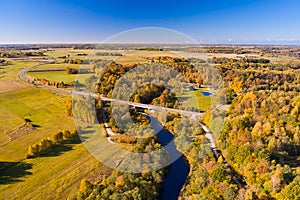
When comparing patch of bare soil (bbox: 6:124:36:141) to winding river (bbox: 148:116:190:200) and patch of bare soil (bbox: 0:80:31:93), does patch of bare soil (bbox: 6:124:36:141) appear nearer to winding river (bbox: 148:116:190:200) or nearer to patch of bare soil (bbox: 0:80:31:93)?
winding river (bbox: 148:116:190:200)

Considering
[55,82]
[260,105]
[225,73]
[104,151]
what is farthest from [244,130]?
[55,82]

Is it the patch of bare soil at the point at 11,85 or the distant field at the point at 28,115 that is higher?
the patch of bare soil at the point at 11,85

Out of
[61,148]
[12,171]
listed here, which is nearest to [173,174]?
[61,148]

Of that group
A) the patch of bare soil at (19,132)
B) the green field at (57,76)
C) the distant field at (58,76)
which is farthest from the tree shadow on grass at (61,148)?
the distant field at (58,76)

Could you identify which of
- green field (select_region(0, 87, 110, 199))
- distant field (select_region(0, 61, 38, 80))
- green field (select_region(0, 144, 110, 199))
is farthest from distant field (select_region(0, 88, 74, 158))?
distant field (select_region(0, 61, 38, 80))

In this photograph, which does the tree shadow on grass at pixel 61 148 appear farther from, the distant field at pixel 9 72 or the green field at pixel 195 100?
the distant field at pixel 9 72

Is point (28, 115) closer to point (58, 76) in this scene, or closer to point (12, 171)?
point (12, 171)
